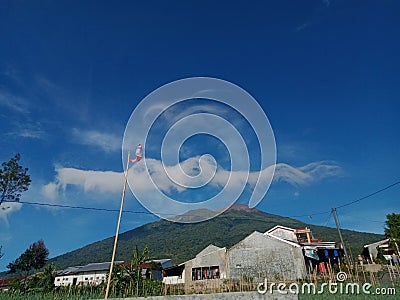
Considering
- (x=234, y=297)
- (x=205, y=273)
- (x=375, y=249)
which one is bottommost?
(x=234, y=297)

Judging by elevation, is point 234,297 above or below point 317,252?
below

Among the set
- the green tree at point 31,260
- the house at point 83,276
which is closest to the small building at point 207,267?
the house at point 83,276

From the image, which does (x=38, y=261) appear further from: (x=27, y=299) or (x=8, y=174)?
(x=27, y=299)

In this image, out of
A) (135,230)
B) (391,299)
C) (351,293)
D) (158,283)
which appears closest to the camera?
(391,299)

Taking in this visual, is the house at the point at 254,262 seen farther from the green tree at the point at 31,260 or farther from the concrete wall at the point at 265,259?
the green tree at the point at 31,260

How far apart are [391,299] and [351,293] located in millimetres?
1664

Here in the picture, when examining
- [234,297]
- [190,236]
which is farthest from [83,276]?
[190,236]

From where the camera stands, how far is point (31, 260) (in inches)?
1346

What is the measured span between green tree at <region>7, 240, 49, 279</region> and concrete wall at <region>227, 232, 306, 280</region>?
80.0 ft

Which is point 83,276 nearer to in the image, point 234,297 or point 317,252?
point 317,252

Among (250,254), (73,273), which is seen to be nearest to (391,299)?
(250,254)

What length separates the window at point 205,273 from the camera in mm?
23861

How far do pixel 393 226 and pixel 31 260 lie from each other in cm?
3802

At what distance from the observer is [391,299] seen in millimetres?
8688
